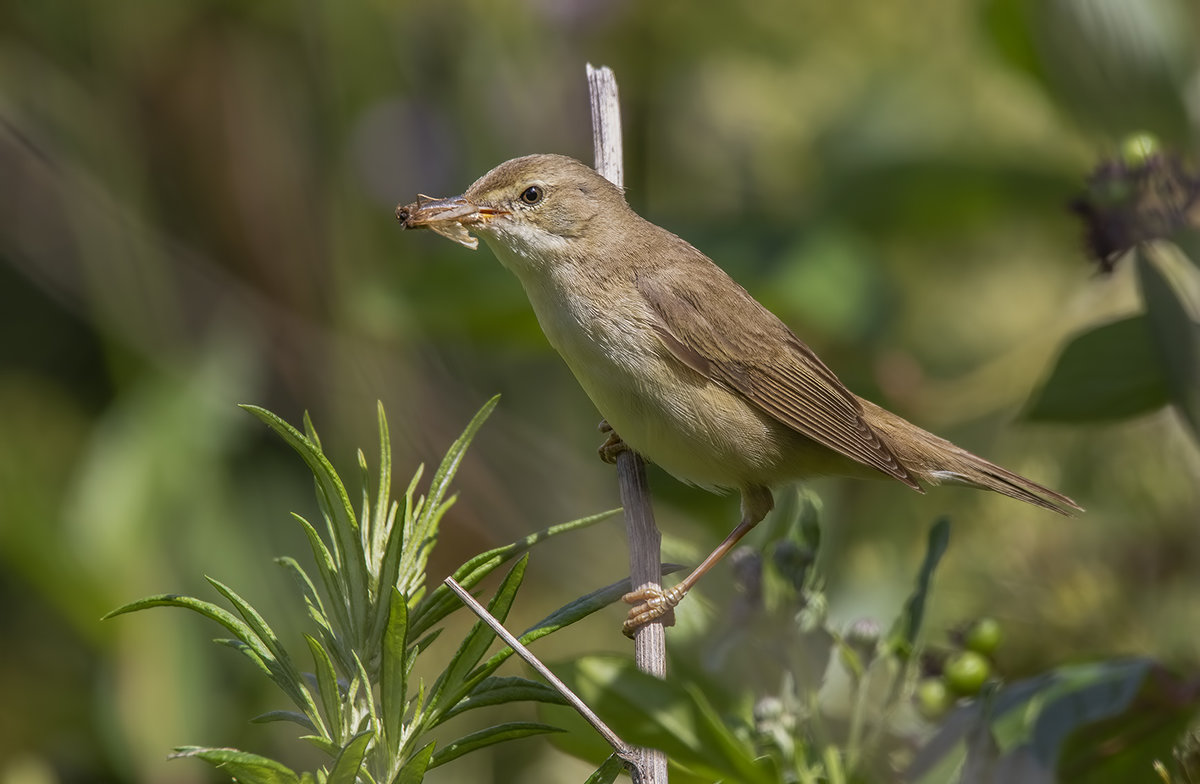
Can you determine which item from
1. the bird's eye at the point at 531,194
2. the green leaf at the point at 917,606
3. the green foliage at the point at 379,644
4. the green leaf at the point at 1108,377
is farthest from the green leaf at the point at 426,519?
the bird's eye at the point at 531,194

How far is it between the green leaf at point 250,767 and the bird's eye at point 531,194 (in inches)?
71.9

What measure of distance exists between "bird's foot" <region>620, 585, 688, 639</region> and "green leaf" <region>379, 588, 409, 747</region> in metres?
0.66

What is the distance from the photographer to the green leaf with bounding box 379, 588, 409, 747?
1.39m

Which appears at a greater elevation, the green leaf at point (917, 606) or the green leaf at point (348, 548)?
the green leaf at point (348, 548)

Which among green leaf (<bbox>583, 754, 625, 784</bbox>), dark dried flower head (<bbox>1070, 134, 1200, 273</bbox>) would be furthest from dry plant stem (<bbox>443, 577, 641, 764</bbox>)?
dark dried flower head (<bbox>1070, 134, 1200, 273</bbox>)

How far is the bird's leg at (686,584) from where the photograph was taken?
2.23 metres

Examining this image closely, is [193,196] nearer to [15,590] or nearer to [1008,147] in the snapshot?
[15,590]

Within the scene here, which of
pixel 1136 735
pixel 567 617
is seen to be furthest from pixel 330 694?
pixel 1136 735

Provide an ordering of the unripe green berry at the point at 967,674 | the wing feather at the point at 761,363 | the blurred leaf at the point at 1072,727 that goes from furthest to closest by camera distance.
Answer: the wing feather at the point at 761,363 < the unripe green berry at the point at 967,674 < the blurred leaf at the point at 1072,727

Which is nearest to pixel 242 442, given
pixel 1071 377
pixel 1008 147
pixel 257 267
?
pixel 257 267

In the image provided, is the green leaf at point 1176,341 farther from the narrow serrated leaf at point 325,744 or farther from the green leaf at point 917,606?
the narrow serrated leaf at point 325,744

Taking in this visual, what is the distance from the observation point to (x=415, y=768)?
4.40 feet

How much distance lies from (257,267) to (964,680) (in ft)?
11.3

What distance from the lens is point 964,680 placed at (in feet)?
6.64
